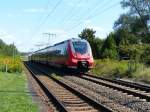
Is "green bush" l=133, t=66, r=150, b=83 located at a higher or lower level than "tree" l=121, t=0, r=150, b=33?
lower

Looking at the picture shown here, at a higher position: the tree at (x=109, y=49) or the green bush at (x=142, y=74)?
the tree at (x=109, y=49)

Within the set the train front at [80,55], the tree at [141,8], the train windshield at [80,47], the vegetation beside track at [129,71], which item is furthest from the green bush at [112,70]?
the tree at [141,8]

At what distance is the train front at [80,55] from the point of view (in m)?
36.8

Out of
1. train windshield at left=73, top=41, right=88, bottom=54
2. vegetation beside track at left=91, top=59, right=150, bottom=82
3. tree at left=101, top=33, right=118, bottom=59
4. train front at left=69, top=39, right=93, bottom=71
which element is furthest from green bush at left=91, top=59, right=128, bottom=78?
tree at left=101, top=33, right=118, bottom=59

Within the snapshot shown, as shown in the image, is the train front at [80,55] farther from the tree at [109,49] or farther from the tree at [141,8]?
the tree at [141,8]

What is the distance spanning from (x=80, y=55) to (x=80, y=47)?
71 cm

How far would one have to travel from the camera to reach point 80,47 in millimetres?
37344

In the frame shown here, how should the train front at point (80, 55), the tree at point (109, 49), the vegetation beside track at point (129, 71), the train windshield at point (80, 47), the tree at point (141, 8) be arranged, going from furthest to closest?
the tree at point (141, 8)
the tree at point (109, 49)
the train windshield at point (80, 47)
the train front at point (80, 55)
the vegetation beside track at point (129, 71)

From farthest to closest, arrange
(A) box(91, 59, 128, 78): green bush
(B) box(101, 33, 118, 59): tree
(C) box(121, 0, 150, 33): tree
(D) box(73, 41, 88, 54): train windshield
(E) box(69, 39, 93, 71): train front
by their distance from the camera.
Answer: (C) box(121, 0, 150, 33): tree < (B) box(101, 33, 118, 59): tree < (D) box(73, 41, 88, 54): train windshield < (E) box(69, 39, 93, 71): train front < (A) box(91, 59, 128, 78): green bush

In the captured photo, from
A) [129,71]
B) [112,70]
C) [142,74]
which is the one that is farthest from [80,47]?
[142,74]

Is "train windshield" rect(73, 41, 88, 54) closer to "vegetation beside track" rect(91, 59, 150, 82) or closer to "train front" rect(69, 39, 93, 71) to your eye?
"train front" rect(69, 39, 93, 71)

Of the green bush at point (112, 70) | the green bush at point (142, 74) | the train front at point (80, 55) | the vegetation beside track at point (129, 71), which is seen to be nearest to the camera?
the green bush at point (142, 74)

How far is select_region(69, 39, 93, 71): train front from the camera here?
36.8m

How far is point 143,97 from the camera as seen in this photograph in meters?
17.9
